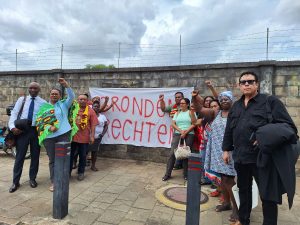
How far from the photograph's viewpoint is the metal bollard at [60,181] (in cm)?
357

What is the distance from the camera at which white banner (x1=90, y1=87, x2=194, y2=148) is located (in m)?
6.51

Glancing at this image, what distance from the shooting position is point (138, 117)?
675 centimetres

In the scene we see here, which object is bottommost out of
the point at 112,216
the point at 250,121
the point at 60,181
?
the point at 112,216

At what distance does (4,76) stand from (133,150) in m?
4.84

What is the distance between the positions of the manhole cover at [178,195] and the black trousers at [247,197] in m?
1.14

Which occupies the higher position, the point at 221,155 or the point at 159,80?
the point at 159,80

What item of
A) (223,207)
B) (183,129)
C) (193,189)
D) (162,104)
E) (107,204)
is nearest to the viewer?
(193,189)

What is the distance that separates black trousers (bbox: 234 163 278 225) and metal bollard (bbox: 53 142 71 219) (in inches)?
87.2

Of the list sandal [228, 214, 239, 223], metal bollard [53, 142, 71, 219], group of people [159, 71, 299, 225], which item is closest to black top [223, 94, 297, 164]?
group of people [159, 71, 299, 225]

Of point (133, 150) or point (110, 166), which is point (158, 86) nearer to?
point (133, 150)

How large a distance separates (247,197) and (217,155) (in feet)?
2.22

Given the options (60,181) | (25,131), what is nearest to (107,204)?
(60,181)

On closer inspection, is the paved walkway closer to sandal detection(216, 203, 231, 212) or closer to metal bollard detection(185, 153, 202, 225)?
sandal detection(216, 203, 231, 212)

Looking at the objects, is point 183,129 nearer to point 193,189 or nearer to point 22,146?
point 193,189
